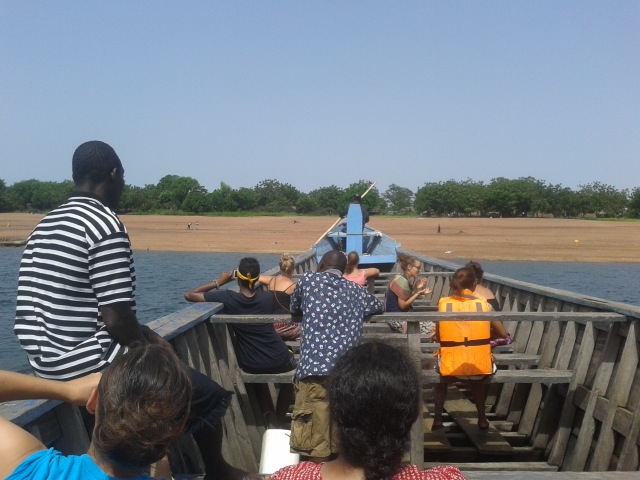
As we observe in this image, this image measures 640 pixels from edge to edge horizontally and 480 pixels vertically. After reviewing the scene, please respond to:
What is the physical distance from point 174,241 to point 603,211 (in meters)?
48.8

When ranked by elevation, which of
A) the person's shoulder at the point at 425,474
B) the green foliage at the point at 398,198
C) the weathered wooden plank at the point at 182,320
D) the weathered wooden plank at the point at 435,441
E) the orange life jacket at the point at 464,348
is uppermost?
the person's shoulder at the point at 425,474

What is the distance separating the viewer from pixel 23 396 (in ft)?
6.28

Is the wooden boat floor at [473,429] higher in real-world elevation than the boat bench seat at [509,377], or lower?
lower

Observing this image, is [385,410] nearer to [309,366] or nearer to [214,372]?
[309,366]

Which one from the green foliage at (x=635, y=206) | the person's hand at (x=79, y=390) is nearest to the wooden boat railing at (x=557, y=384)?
the person's hand at (x=79, y=390)

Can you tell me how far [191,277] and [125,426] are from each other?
26.6m

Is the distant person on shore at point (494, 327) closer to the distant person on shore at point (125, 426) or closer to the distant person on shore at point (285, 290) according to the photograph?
the distant person on shore at point (285, 290)

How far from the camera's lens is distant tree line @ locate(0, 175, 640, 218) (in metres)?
75.6

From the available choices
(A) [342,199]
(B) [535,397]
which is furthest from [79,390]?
(A) [342,199]

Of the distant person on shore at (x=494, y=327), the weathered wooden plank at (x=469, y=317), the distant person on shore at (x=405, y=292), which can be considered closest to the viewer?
the weathered wooden plank at (x=469, y=317)

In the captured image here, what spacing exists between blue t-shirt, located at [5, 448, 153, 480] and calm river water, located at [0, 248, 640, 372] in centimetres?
1084

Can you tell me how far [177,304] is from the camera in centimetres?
1967

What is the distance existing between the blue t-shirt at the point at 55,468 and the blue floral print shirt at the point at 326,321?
195 centimetres

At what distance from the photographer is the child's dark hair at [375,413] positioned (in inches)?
68.8
